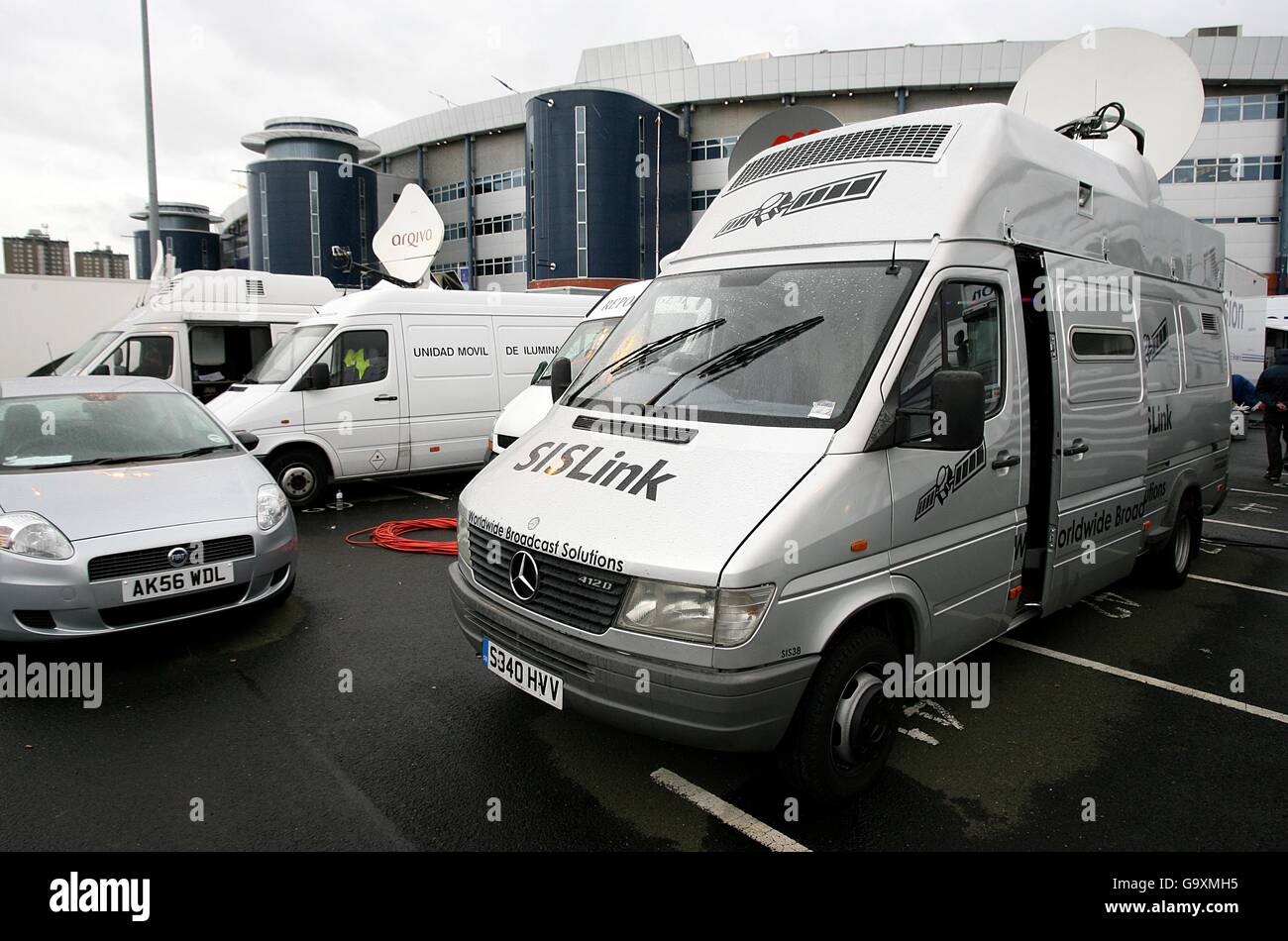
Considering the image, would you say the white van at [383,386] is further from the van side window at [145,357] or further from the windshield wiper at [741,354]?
the windshield wiper at [741,354]

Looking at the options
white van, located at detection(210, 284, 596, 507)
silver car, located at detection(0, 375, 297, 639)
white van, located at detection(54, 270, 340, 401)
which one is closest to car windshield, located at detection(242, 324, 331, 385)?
white van, located at detection(210, 284, 596, 507)

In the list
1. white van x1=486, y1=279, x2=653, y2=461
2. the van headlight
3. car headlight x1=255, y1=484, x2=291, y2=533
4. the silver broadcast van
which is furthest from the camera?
white van x1=486, y1=279, x2=653, y2=461

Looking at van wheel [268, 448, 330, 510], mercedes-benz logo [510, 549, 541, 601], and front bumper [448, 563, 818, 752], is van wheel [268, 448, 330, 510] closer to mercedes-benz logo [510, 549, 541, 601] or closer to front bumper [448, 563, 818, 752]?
mercedes-benz logo [510, 549, 541, 601]

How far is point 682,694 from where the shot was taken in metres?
2.71

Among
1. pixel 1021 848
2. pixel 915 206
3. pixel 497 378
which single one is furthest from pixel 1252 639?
pixel 497 378

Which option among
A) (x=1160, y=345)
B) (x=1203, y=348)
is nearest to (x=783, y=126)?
(x=1160, y=345)

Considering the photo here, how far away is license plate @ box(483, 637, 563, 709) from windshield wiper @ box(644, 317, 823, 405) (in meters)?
1.30

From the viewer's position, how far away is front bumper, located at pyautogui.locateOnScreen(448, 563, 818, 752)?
268 cm

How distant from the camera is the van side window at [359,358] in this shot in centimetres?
902

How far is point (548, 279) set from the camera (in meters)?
45.3

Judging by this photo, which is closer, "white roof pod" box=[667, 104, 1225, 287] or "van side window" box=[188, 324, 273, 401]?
"white roof pod" box=[667, 104, 1225, 287]
